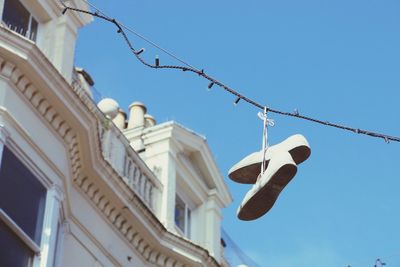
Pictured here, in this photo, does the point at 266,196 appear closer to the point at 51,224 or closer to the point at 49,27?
the point at 51,224

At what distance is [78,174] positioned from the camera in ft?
47.2

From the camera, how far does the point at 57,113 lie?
44.9 ft

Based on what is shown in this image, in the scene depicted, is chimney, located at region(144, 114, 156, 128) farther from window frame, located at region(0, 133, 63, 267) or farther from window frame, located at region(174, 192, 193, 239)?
window frame, located at region(0, 133, 63, 267)

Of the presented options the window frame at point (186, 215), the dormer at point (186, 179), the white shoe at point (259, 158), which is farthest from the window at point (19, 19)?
the white shoe at point (259, 158)

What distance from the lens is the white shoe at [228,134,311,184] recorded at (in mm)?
9453

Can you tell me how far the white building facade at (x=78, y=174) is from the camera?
12664 mm

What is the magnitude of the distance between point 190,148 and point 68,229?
14.2ft

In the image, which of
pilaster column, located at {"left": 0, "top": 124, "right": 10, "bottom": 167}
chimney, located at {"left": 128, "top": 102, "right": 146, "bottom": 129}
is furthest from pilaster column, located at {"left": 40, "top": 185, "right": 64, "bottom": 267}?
chimney, located at {"left": 128, "top": 102, "right": 146, "bottom": 129}

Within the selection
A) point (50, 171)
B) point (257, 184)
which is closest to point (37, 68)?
point (50, 171)

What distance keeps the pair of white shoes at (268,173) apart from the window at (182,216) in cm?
780

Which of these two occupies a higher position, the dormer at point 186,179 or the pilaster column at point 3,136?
the dormer at point 186,179

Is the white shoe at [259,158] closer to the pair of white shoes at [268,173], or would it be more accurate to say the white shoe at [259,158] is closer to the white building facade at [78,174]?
the pair of white shoes at [268,173]

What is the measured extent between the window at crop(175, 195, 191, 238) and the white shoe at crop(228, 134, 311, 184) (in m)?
7.77

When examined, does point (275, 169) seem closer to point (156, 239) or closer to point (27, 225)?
point (27, 225)
